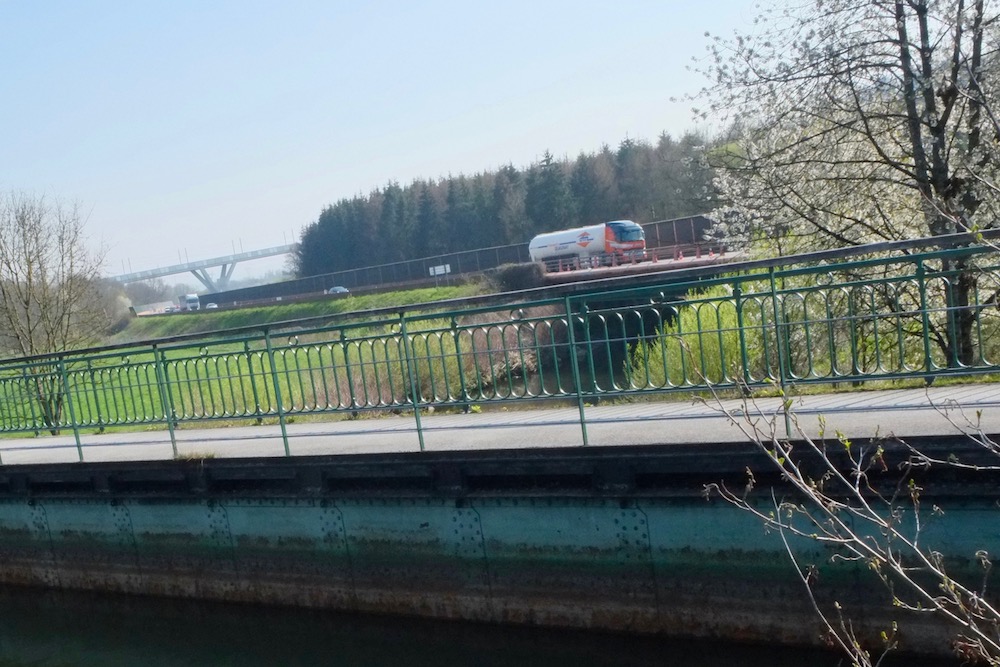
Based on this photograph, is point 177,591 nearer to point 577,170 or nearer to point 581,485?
point 581,485

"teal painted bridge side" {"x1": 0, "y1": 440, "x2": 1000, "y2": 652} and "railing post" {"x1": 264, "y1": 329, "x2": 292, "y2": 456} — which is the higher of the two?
"railing post" {"x1": 264, "y1": 329, "x2": 292, "y2": 456}

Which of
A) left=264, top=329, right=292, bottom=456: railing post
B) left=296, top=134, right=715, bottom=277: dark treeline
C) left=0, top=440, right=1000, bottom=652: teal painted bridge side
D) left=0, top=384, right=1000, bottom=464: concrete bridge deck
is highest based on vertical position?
left=296, top=134, right=715, bottom=277: dark treeline

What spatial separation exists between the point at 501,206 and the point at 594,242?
19.6 m

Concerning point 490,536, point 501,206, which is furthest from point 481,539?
point 501,206

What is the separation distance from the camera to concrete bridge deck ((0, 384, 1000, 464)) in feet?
20.3

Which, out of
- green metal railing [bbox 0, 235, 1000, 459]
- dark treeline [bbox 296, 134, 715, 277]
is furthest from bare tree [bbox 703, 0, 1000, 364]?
dark treeline [bbox 296, 134, 715, 277]

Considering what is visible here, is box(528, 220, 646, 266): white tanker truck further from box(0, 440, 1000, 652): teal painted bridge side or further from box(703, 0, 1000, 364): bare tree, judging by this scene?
box(0, 440, 1000, 652): teal painted bridge side

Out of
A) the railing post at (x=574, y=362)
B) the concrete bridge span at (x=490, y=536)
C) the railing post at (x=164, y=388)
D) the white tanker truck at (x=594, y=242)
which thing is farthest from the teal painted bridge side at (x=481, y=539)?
the white tanker truck at (x=594, y=242)

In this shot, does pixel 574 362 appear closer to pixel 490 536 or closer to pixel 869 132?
pixel 490 536

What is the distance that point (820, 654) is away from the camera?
19.3 ft

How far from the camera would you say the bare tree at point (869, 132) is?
35.5 feet

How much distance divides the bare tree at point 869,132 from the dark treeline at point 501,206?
47089 millimetres

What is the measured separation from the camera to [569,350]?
7008 millimetres

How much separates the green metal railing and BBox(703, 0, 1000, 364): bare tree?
108cm
